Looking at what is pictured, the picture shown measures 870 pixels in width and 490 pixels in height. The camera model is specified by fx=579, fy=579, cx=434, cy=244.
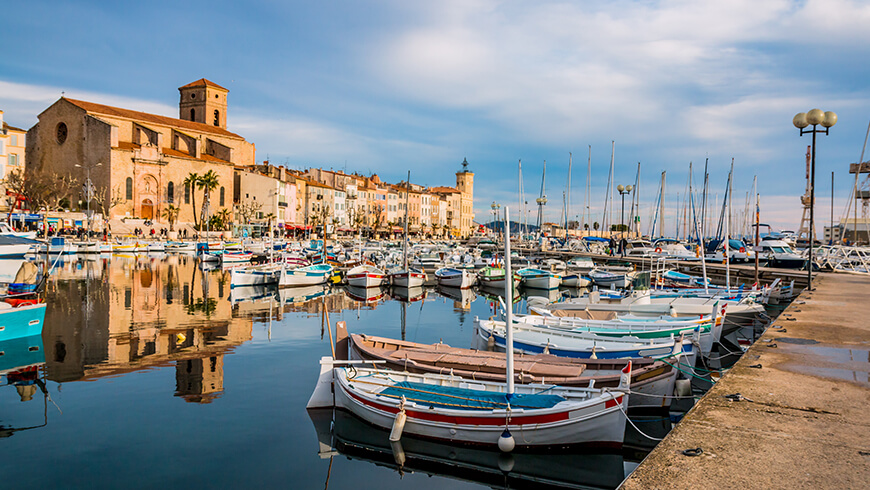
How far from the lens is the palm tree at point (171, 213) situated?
8574 cm

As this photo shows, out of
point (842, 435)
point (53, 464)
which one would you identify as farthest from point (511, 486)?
point (53, 464)

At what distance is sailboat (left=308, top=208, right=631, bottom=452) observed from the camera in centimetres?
907

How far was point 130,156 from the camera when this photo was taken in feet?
276

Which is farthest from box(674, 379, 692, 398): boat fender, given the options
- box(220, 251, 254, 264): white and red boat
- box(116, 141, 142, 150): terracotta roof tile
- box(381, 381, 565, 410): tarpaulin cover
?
box(116, 141, 142, 150): terracotta roof tile

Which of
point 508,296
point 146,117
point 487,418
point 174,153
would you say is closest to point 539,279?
point 487,418

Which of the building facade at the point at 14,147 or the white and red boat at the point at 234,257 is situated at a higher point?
the building facade at the point at 14,147

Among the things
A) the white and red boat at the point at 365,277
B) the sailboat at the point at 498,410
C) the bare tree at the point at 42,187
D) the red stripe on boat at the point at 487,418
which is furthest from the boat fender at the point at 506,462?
the bare tree at the point at 42,187

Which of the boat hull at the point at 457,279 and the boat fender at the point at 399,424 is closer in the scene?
the boat fender at the point at 399,424

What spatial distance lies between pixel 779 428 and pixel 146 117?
342 feet

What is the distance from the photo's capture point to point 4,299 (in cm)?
1864

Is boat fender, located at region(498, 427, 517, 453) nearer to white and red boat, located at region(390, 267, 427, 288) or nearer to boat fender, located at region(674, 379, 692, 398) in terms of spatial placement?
boat fender, located at region(674, 379, 692, 398)

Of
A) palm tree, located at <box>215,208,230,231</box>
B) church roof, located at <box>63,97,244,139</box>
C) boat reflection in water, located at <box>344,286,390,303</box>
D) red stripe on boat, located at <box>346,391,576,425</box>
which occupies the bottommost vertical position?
boat reflection in water, located at <box>344,286,390,303</box>

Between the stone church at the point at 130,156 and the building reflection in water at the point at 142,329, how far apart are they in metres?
48.8

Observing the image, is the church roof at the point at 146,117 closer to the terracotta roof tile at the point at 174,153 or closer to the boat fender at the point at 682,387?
the terracotta roof tile at the point at 174,153
